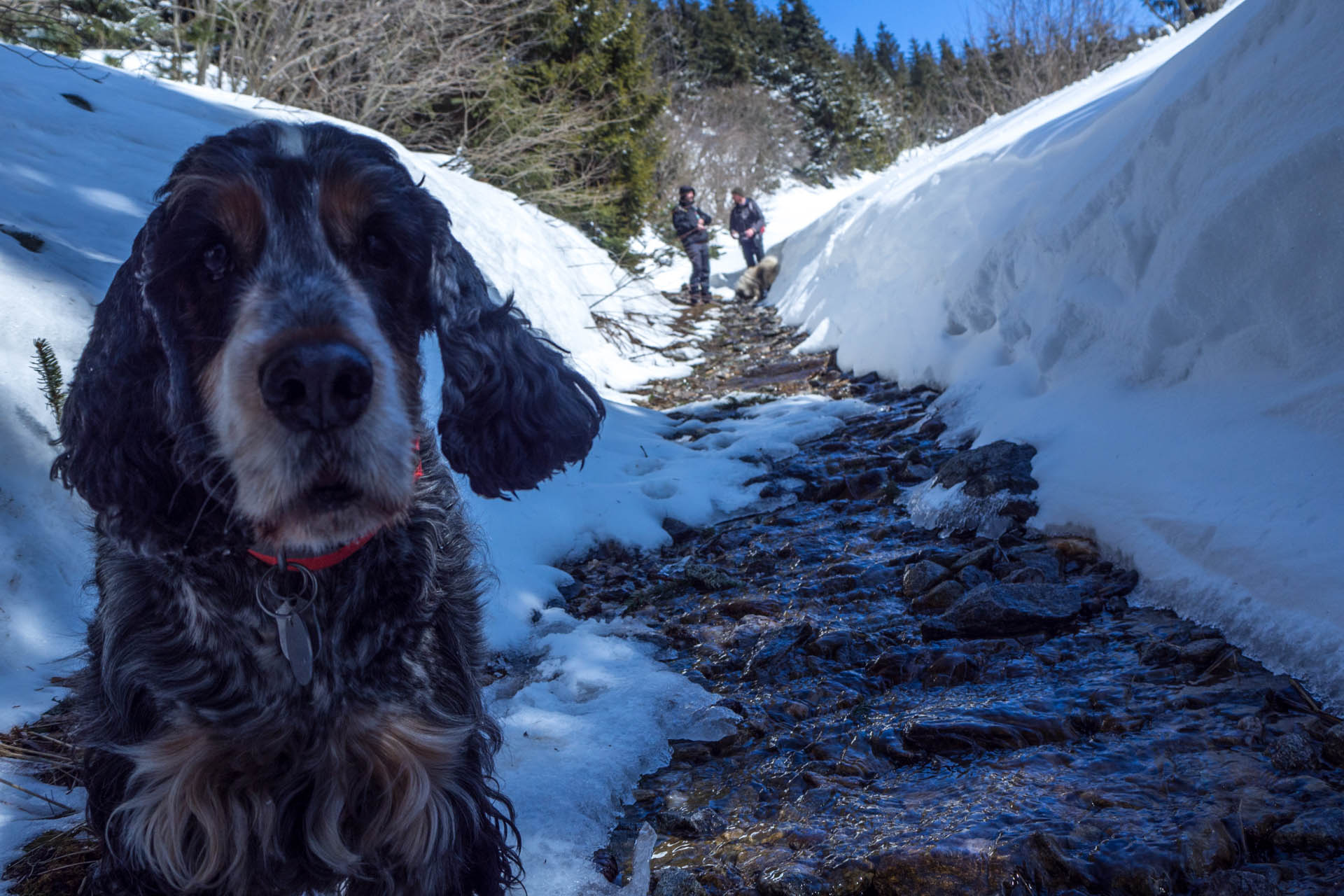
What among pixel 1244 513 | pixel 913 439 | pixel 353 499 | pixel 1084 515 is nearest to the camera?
pixel 353 499

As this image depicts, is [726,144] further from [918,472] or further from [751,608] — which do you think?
[751,608]

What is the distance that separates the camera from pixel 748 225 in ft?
68.7

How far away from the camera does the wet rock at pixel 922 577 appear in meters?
3.75

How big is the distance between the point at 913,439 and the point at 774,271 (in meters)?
14.3

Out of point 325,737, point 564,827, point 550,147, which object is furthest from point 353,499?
point 550,147

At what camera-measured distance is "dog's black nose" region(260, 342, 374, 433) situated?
1588 mm

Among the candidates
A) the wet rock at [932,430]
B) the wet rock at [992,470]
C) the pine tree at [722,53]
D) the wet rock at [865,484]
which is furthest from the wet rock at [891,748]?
the pine tree at [722,53]

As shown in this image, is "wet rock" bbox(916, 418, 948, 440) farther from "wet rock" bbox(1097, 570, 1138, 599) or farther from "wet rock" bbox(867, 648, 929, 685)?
"wet rock" bbox(867, 648, 929, 685)

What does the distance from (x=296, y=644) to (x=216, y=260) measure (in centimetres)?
83

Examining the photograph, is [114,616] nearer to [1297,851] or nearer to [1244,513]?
[1297,851]

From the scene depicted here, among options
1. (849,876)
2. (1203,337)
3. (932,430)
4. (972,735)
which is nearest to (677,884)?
(849,876)

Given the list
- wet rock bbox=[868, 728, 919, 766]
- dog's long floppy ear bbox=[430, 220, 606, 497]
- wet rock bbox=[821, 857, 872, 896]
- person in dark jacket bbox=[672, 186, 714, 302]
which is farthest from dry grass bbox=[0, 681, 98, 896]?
person in dark jacket bbox=[672, 186, 714, 302]

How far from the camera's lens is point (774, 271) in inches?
778

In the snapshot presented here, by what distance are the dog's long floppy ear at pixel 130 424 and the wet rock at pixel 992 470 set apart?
3.47 m
